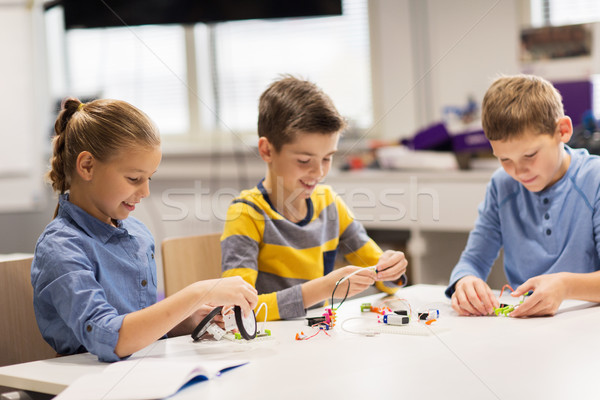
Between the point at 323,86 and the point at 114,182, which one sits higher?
the point at 323,86

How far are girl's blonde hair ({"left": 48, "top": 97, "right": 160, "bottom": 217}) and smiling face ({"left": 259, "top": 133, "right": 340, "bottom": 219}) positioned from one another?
0.29 m

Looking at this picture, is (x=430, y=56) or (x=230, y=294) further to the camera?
(x=430, y=56)

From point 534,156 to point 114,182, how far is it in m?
0.71

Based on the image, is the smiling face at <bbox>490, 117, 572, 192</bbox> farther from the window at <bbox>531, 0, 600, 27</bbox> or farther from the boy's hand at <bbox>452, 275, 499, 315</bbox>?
the window at <bbox>531, 0, 600, 27</bbox>

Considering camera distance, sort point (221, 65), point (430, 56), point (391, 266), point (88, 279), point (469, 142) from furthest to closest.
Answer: point (430, 56)
point (469, 142)
point (221, 65)
point (391, 266)
point (88, 279)

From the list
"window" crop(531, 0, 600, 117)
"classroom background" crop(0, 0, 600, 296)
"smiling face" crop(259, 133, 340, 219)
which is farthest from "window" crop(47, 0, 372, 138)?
"window" crop(531, 0, 600, 117)

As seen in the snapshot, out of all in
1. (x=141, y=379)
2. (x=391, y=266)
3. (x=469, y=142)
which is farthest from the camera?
(x=469, y=142)

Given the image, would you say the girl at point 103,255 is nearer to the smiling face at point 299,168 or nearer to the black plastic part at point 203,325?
the black plastic part at point 203,325

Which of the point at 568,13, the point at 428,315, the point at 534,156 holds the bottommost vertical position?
the point at 428,315

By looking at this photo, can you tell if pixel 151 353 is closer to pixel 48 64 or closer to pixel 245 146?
pixel 245 146

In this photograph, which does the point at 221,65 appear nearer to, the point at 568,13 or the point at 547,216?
the point at 547,216

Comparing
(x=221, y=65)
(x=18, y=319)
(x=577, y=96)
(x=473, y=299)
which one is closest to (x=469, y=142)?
(x=577, y=96)

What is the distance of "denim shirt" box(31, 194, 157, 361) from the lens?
80 cm

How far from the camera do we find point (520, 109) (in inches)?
43.9
